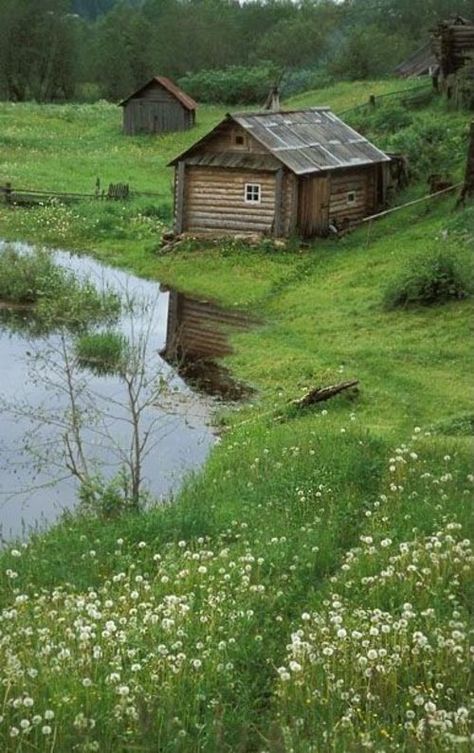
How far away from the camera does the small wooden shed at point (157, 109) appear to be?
192ft

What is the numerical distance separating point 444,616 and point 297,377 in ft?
44.5

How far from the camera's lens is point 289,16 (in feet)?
335

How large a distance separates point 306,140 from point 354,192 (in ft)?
8.23

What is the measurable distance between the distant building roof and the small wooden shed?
13.5 metres

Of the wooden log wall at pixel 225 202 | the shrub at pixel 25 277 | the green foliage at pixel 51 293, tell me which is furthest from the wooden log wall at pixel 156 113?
the shrub at pixel 25 277

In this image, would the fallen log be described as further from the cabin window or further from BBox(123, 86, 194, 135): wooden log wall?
BBox(123, 86, 194, 135): wooden log wall

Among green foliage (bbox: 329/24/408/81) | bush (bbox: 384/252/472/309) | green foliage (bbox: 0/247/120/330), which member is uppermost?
green foliage (bbox: 329/24/408/81)

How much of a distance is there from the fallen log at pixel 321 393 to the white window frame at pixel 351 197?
54.3 feet

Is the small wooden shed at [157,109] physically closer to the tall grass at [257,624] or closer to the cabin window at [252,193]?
the cabin window at [252,193]

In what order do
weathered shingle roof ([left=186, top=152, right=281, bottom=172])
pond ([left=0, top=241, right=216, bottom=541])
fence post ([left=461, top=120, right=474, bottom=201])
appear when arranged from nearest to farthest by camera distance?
pond ([left=0, top=241, right=216, bottom=541]) → fence post ([left=461, top=120, right=474, bottom=201]) → weathered shingle roof ([left=186, top=152, right=281, bottom=172])

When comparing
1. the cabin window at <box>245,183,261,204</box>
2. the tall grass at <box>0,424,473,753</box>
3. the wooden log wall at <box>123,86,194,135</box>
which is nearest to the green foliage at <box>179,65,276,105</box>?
the wooden log wall at <box>123,86,194,135</box>

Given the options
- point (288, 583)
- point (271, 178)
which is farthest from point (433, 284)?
point (288, 583)

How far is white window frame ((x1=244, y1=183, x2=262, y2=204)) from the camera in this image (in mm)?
33062

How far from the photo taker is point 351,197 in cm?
3509
